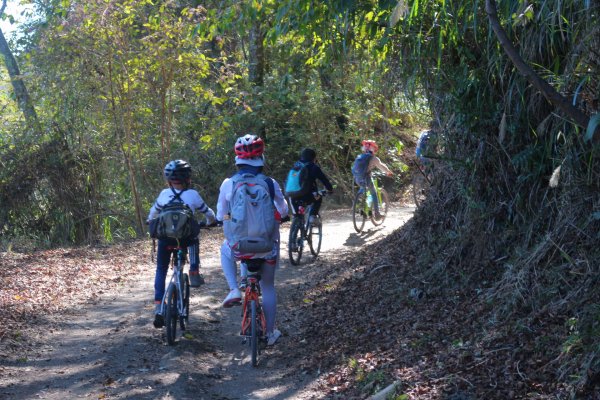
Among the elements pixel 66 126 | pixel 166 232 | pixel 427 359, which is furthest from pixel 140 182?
pixel 427 359

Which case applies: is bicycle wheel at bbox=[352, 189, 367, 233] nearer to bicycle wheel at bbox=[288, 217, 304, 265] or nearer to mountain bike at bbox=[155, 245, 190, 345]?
bicycle wheel at bbox=[288, 217, 304, 265]

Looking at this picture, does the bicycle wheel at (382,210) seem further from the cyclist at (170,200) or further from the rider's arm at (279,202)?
the rider's arm at (279,202)

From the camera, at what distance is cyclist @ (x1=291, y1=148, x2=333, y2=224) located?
12.6 meters

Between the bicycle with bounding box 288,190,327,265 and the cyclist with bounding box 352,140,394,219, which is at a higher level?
the cyclist with bounding box 352,140,394,219

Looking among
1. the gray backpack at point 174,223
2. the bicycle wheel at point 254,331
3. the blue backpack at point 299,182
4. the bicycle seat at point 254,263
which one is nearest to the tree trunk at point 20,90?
the blue backpack at point 299,182

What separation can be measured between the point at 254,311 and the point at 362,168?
8879 millimetres

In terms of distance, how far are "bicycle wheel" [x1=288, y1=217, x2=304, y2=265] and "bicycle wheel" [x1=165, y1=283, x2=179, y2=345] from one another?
5045 mm

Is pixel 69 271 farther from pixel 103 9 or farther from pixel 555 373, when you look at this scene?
pixel 555 373

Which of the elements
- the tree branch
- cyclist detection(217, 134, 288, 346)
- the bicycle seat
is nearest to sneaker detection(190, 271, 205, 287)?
cyclist detection(217, 134, 288, 346)

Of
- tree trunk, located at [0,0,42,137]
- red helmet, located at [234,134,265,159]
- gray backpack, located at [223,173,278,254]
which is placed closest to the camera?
gray backpack, located at [223,173,278,254]

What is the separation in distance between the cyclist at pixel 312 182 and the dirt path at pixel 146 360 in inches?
99.1

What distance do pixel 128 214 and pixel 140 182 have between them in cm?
157

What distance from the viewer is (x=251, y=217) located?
23.6ft

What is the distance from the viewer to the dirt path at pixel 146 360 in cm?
660
